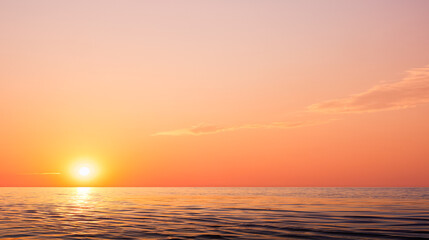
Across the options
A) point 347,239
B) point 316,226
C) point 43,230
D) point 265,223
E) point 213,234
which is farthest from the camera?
point 265,223

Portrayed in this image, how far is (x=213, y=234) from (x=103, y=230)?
7626 millimetres

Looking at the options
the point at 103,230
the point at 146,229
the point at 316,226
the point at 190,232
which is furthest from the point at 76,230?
the point at 316,226

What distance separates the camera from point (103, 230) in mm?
24859

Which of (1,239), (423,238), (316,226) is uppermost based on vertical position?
(316,226)

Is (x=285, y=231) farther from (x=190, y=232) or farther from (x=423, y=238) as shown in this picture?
(x=423, y=238)

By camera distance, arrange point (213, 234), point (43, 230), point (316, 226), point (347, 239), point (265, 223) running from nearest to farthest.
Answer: point (347, 239) < point (213, 234) < point (43, 230) < point (316, 226) < point (265, 223)

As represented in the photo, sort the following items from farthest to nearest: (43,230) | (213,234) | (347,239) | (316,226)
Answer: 1. (316,226)
2. (43,230)
3. (213,234)
4. (347,239)

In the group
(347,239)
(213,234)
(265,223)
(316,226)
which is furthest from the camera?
(265,223)

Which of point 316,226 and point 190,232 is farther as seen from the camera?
point 316,226

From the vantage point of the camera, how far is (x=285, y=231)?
2419 centimetres

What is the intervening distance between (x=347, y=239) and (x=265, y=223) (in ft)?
30.0

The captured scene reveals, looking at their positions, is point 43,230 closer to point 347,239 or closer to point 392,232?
point 347,239

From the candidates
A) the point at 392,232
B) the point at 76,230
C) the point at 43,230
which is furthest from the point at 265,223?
the point at 43,230

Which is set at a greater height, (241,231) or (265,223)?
(265,223)
